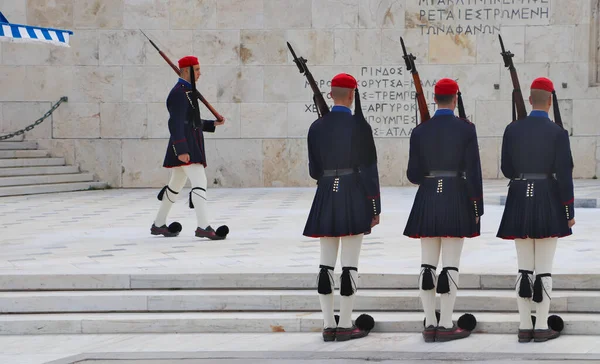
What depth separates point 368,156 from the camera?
6184 millimetres

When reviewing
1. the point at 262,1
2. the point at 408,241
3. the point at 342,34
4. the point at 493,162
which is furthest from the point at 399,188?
the point at 408,241

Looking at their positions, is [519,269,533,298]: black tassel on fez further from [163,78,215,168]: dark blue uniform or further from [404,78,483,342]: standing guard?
[163,78,215,168]: dark blue uniform

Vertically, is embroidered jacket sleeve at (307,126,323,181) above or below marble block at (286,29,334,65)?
below

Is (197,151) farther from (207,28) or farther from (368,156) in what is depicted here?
(207,28)

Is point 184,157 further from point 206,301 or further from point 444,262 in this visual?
point 444,262

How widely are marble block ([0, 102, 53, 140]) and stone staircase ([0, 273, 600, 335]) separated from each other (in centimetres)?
995

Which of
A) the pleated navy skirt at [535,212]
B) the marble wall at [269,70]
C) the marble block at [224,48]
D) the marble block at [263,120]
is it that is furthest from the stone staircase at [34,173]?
the pleated navy skirt at [535,212]

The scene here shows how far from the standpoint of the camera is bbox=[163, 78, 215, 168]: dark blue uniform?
29.9 ft

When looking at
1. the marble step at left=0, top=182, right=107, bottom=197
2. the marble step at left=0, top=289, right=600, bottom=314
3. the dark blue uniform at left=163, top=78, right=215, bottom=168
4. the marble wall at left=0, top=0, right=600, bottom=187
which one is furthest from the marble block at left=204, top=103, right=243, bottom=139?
the marble step at left=0, top=289, right=600, bottom=314

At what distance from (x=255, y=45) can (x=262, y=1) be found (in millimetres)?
781

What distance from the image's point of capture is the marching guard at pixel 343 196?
6.07 metres

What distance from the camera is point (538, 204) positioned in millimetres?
5973

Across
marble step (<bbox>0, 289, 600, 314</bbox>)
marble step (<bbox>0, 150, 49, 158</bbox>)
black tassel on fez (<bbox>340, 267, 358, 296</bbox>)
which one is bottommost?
marble step (<bbox>0, 289, 600, 314</bbox>)

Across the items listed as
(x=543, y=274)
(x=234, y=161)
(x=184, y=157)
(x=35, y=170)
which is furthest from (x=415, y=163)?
(x=35, y=170)
